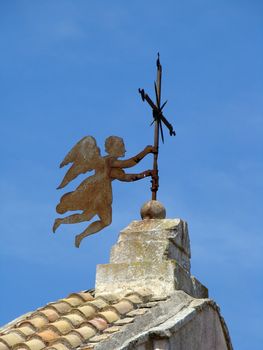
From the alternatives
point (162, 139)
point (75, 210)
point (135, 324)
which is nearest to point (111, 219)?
point (75, 210)

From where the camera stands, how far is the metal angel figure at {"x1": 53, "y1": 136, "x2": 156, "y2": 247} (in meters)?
12.1

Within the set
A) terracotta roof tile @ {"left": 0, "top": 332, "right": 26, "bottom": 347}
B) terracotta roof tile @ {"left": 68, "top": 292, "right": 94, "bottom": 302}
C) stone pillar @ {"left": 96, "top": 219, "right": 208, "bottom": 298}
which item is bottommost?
terracotta roof tile @ {"left": 0, "top": 332, "right": 26, "bottom": 347}

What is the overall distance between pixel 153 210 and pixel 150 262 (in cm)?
80

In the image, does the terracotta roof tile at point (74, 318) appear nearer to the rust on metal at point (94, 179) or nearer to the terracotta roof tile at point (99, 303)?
the terracotta roof tile at point (99, 303)

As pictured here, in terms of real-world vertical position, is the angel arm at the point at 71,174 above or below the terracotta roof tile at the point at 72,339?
above

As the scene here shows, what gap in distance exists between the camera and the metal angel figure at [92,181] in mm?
12062

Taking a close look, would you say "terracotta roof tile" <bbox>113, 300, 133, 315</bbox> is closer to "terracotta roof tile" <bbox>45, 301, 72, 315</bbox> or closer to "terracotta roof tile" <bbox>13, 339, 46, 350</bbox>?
"terracotta roof tile" <bbox>45, 301, 72, 315</bbox>

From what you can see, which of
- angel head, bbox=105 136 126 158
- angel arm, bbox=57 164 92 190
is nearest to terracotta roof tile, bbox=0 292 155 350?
angel arm, bbox=57 164 92 190

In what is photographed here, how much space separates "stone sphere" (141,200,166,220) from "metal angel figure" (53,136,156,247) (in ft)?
1.09

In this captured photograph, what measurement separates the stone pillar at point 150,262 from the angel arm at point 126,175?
0.50 m

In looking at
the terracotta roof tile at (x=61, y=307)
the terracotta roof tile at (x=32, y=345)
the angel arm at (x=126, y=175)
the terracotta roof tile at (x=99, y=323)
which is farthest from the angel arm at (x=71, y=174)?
the terracotta roof tile at (x=32, y=345)

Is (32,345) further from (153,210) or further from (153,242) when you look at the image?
(153,210)

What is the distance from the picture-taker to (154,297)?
11102mm

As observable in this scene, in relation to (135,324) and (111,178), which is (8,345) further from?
(111,178)
